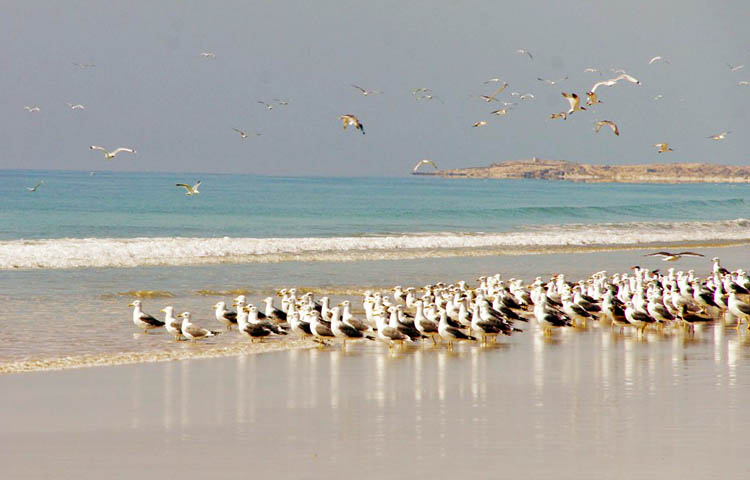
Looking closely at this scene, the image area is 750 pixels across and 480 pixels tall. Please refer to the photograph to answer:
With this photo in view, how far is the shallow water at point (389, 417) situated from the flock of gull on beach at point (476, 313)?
1.57 meters

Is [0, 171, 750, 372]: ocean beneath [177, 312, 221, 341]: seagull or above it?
above

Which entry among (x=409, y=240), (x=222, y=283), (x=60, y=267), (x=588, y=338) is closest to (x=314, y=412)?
(x=588, y=338)

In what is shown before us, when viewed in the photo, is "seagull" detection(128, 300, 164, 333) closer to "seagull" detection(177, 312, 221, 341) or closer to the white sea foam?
"seagull" detection(177, 312, 221, 341)

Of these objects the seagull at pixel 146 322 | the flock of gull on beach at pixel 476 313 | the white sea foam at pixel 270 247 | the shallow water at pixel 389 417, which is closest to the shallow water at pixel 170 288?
the seagull at pixel 146 322

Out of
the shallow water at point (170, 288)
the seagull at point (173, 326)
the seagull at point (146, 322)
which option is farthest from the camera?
the seagull at point (146, 322)

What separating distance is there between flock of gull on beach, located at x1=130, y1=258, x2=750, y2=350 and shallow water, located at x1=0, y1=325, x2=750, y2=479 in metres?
1.57

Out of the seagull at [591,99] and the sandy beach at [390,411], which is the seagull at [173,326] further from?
the seagull at [591,99]

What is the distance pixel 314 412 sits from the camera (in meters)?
12.3

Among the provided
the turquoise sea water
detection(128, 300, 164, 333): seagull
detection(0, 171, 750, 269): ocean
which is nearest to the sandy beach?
detection(128, 300, 164, 333): seagull

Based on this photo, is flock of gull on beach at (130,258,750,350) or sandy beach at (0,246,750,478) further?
flock of gull on beach at (130,258,750,350)

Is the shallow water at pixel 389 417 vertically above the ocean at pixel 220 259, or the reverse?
the ocean at pixel 220 259

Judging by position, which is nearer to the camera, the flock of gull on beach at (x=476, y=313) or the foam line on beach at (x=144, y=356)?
the foam line on beach at (x=144, y=356)

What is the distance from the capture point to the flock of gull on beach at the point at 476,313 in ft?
61.9

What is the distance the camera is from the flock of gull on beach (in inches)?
742
